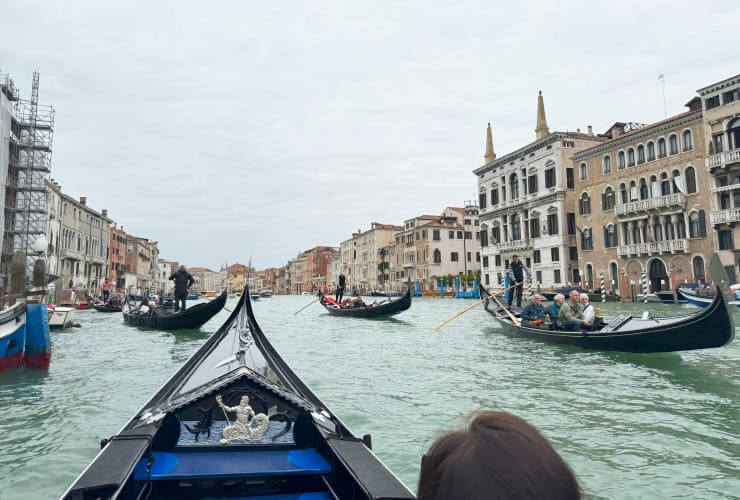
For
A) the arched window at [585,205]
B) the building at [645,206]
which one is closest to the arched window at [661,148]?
the building at [645,206]

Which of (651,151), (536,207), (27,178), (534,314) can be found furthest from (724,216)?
(27,178)

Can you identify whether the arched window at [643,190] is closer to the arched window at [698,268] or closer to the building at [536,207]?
the arched window at [698,268]

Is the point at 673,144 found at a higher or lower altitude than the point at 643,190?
higher

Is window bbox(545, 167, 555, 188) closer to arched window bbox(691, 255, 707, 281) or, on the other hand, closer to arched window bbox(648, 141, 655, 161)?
arched window bbox(648, 141, 655, 161)

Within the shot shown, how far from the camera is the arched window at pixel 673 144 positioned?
1706cm

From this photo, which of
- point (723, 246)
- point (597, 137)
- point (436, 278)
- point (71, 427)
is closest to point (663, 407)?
point (71, 427)

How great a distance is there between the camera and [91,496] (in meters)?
1.15

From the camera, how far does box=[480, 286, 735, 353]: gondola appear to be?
468cm

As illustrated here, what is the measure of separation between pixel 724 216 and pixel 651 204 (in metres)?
2.76

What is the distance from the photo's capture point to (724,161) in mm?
15164

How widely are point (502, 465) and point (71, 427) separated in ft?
11.1

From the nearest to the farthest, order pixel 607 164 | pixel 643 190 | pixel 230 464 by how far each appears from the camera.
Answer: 1. pixel 230 464
2. pixel 643 190
3. pixel 607 164

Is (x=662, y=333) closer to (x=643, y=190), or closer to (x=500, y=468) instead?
(x=500, y=468)

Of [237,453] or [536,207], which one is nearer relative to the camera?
[237,453]
